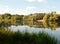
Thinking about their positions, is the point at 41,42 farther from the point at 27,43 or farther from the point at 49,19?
the point at 49,19

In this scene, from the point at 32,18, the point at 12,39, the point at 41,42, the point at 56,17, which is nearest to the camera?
the point at 41,42

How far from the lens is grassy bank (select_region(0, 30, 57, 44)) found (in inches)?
356

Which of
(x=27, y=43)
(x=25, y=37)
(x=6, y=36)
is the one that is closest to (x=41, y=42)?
(x=27, y=43)

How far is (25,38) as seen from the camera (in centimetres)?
985

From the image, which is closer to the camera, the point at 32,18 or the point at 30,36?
the point at 30,36

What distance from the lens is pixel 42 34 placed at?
973 centimetres

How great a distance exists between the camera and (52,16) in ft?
194

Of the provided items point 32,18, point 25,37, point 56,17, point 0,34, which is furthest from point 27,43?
point 32,18

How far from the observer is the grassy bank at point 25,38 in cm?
903

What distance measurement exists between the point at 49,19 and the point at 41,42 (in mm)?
51349

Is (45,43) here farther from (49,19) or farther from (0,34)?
(49,19)

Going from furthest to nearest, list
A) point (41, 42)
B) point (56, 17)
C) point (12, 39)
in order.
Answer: point (56, 17) → point (12, 39) → point (41, 42)

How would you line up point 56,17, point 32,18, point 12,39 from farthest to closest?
point 32,18, point 56,17, point 12,39

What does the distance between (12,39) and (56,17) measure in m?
49.1
